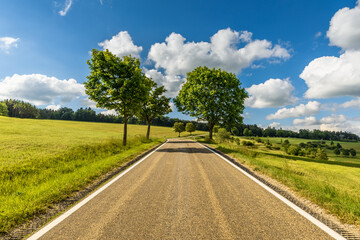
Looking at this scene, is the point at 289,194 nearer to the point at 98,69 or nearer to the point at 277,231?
the point at 277,231

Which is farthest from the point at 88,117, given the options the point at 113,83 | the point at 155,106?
the point at 113,83

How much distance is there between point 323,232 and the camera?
2.82 metres

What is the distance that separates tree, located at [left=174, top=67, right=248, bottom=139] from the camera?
23609mm

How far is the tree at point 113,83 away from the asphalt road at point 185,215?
14.1 meters

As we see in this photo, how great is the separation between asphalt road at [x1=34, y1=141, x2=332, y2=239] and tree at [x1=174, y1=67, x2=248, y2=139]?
19.3 meters

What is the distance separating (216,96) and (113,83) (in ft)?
47.4

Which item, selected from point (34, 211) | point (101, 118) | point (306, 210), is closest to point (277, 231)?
point (306, 210)

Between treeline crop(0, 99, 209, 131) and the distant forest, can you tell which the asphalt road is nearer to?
the distant forest

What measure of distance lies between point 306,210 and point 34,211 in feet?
20.1

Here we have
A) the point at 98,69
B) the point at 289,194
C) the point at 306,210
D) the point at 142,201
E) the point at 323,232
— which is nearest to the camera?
the point at 323,232

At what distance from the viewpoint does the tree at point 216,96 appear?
2361cm

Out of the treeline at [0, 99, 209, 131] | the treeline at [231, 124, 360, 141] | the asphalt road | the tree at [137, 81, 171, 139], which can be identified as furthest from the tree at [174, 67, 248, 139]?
the treeline at [231, 124, 360, 141]

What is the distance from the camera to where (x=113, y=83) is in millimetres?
17172

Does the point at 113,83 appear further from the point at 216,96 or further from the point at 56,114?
the point at 56,114
